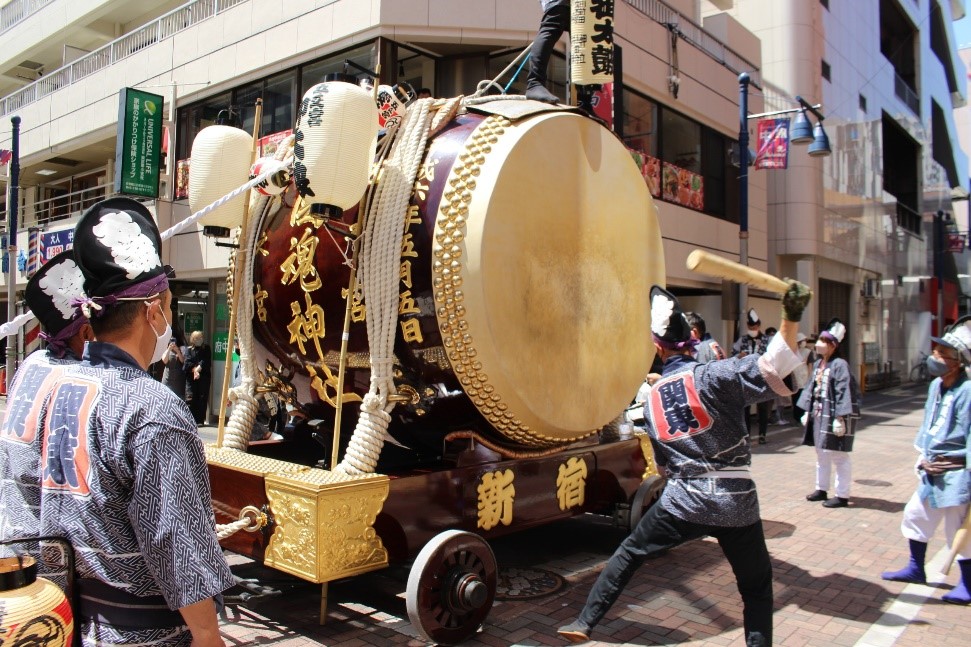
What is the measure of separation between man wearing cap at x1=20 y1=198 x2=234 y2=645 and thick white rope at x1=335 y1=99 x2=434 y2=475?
6.09 ft

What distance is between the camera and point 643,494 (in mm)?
5086

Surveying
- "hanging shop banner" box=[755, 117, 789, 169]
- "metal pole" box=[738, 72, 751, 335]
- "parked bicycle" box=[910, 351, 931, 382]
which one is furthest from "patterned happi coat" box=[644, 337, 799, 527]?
"parked bicycle" box=[910, 351, 931, 382]

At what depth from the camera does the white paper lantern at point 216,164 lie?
14.5 ft

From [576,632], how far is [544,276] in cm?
178

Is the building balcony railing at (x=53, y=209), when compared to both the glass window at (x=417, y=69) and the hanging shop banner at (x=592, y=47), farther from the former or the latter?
the hanging shop banner at (x=592, y=47)

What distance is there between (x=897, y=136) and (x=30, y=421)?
30.4 metres

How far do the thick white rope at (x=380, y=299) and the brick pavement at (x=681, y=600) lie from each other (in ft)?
3.16

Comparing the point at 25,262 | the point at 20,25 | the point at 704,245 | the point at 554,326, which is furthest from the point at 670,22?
the point at 20,25

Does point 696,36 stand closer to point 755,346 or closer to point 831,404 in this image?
point 755,346

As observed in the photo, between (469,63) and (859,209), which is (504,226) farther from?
(859,209)

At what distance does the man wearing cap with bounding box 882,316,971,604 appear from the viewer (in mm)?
4543

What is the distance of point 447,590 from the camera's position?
355cm

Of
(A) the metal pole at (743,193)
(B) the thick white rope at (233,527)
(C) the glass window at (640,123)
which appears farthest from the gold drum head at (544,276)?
(C) the glass window at (640,123)

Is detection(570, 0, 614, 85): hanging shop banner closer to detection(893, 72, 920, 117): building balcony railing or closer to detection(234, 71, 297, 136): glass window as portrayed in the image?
detection(234, 71, 297, 136): glass window
